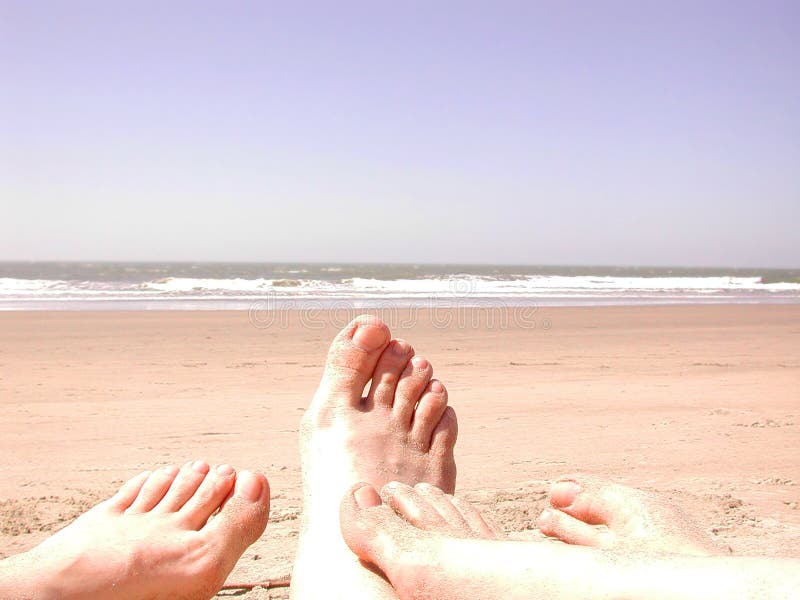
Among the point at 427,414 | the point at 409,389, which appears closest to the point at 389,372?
the point at 409,389

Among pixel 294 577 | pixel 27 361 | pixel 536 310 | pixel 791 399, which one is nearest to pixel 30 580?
pixel 294 577

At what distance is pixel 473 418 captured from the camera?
3.76 meters

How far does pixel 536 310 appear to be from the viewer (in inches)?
449

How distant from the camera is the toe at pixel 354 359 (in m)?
2.32

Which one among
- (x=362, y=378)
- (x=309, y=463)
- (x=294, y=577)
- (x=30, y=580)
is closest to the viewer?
(x=30, y=580)

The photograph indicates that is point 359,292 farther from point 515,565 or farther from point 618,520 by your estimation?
point 515,565

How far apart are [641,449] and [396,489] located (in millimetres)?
1869

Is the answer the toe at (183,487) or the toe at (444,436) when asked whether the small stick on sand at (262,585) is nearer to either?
the toe at (183,487)

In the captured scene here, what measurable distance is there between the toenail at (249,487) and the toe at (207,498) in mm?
37

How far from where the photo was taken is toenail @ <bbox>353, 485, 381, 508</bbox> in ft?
5.23

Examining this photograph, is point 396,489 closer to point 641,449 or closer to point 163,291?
point 641,449

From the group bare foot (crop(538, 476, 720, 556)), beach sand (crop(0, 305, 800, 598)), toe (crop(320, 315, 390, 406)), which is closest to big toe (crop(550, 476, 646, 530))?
bare foot (crop(538, 476, 720, 556))

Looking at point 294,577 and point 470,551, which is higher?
point 470,551

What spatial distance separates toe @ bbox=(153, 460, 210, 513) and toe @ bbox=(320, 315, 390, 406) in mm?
464
